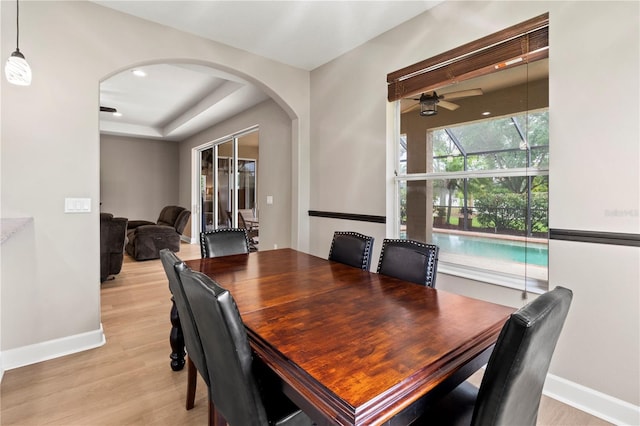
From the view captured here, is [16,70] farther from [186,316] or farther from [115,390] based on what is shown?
[115,390]

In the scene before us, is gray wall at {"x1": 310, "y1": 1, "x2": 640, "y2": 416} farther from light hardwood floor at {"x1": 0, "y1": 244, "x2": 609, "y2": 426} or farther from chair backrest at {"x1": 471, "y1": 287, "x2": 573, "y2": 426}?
chair backrest at {"x1": 471, "y1": 287, "x2": 573, "y2": 426}

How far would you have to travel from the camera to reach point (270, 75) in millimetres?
3498

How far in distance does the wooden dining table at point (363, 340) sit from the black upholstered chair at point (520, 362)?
0.43 feet

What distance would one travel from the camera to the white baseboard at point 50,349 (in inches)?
87.4

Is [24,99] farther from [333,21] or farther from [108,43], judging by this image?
[333,21]

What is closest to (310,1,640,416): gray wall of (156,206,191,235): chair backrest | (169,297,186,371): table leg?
(169,297,186,371): table leg

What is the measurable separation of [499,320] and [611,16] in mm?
1811

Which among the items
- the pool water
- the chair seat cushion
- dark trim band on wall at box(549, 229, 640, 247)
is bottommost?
the chair seat cushion

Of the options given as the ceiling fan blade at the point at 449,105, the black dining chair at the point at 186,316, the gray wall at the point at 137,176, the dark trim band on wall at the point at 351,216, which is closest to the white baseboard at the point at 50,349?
the black dining chair at the point at 186,316

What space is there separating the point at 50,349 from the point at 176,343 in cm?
111

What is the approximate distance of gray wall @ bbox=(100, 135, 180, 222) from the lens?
7539 millimetres

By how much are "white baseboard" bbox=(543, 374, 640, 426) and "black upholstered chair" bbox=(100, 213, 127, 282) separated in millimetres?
4583

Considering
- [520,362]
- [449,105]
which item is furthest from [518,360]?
[449,105]

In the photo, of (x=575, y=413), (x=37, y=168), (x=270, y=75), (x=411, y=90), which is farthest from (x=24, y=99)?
(x=575, y=413)
